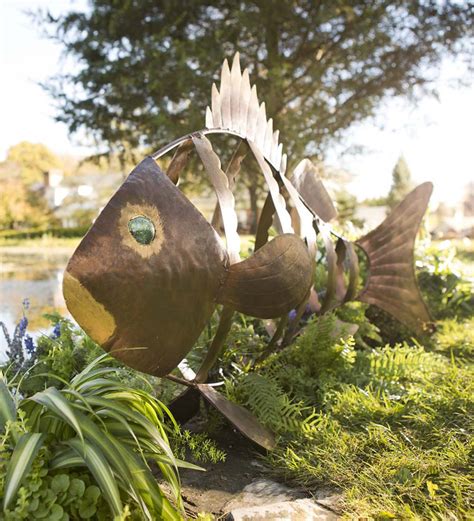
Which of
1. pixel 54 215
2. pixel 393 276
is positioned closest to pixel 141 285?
pixel 393 276

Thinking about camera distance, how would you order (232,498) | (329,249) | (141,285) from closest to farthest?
(141,285)
(232,498)
(329,249)

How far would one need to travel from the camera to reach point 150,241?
212 centimetres

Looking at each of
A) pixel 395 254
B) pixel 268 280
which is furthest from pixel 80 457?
pixel 395 254

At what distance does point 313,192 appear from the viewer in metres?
4.22

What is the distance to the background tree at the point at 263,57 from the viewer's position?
40.7 feet

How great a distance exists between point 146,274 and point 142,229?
159 mm

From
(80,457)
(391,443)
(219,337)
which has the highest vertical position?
(219,337)

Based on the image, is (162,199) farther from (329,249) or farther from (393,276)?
(393,276)

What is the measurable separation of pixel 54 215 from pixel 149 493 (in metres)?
25.5

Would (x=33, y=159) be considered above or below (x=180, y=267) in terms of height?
above

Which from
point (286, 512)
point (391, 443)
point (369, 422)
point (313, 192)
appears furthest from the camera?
point (313, 192)

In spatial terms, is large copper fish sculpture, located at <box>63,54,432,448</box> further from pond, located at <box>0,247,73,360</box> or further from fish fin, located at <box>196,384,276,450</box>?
pond, located at <box>0,247,73,360</box>

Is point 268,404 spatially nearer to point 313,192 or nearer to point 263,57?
point 313,192

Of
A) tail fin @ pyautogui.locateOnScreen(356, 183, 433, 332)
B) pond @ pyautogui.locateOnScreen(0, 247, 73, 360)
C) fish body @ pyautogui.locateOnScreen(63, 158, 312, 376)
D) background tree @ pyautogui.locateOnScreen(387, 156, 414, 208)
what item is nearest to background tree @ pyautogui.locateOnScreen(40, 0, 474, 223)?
pond @ pyautogui.locateOnScreen(0, 247, 73, 360)
